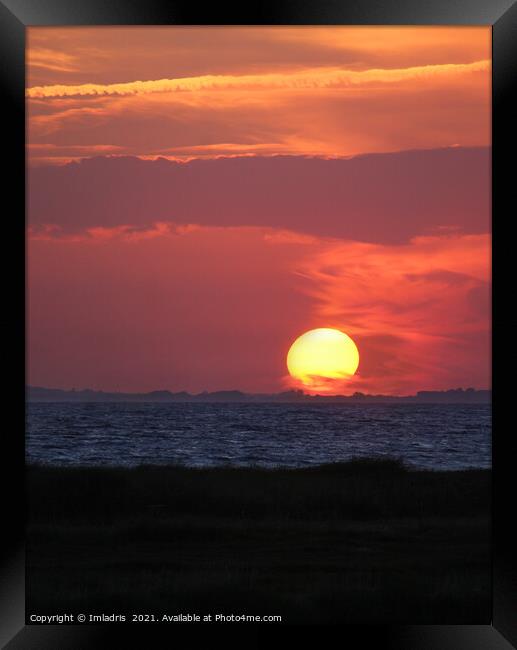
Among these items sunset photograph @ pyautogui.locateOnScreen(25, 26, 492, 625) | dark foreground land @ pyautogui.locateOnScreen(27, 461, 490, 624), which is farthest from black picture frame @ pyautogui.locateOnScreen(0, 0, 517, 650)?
sunset photograph @ pyautogui.locateOnScreen(25, 26, 492, 625)

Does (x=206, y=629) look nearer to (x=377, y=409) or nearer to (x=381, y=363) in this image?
(x=381, y=363)

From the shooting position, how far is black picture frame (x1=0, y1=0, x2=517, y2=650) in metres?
4.09

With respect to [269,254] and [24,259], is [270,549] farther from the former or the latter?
[269,254]

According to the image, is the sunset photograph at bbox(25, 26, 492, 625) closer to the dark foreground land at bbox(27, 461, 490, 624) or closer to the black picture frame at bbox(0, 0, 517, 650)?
the dark foreground land at bbox(27, 461, 490, 624)

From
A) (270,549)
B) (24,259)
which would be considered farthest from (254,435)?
(24,259)

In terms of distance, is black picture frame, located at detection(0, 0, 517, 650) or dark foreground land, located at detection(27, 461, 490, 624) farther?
dark foreground land, located at detection(27, 461, 490, 624)

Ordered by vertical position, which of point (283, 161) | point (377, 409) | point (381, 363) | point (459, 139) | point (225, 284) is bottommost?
point (377, 409)

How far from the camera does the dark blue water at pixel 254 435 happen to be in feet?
130

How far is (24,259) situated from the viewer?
4.16m

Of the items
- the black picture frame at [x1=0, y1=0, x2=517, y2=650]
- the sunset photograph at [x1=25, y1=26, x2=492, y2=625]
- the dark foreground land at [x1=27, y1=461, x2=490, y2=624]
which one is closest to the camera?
the black picture frame at [x1=0, y1=0, x2=517, y2=650]

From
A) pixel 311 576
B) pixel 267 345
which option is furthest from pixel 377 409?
pixel 311 576

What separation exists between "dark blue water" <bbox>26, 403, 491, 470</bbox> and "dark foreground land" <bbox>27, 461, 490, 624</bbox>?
1564 cm

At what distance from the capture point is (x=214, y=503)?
2289cm

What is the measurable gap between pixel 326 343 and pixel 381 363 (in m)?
3.21
